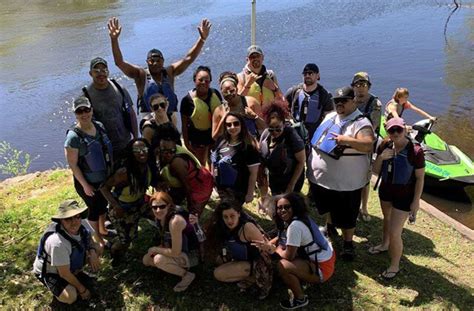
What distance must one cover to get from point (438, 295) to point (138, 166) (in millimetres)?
3483

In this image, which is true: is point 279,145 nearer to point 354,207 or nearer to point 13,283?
point 354,207

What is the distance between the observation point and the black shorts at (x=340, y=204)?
198 inches

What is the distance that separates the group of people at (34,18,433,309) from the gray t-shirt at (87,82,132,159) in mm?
11

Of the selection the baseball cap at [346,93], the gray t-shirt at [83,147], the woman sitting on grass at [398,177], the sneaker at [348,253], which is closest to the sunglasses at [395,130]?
the woman sitting on grass at [398,177]

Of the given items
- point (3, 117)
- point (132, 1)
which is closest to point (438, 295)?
point (3, 117)

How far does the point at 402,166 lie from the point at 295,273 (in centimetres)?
154

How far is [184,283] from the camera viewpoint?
4.85 metres

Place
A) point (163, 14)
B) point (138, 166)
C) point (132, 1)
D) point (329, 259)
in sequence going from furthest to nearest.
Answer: point (132, 1)
point (163, 14)
point (138, 166)
point (329, 259)

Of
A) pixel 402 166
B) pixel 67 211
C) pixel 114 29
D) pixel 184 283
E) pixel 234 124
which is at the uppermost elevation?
pixel 114 29

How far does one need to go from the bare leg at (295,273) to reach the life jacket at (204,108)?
2.01 m

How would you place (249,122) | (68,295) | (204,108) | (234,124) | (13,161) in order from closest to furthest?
(68,295)
(234,124)
(249,122)
(204,108)
(13,161)

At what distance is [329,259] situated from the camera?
450 centimetres

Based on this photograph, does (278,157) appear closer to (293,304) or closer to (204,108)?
(204,108)

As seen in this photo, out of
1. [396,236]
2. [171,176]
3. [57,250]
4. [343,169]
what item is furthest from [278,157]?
[57,250]
